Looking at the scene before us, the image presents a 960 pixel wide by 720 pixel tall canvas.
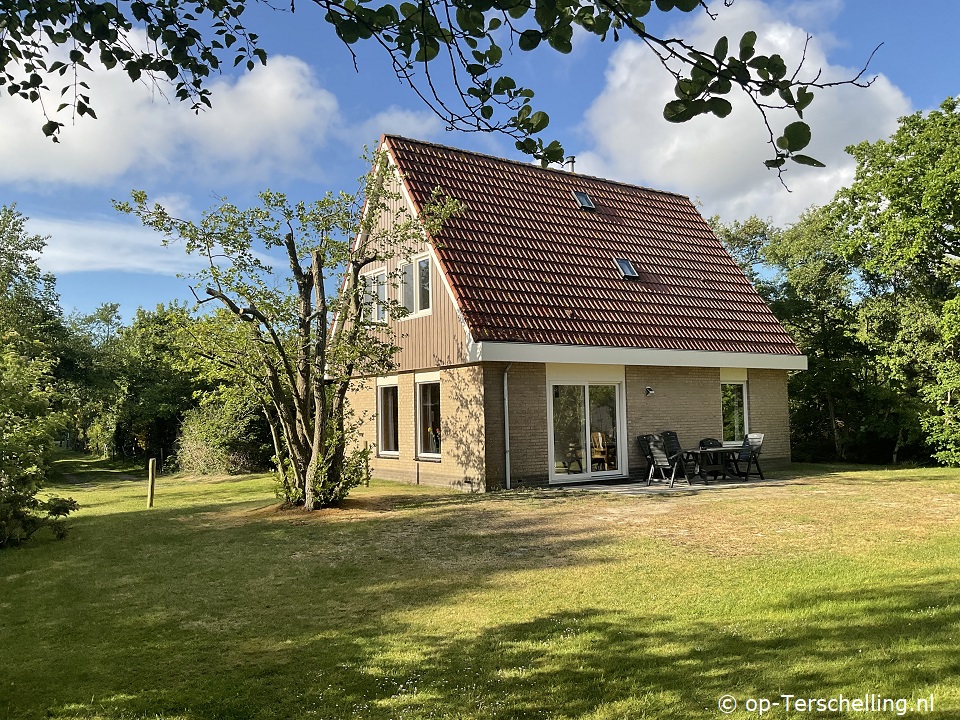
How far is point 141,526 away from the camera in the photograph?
12.4m

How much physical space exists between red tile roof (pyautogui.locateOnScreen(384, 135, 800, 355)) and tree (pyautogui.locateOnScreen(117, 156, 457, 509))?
298 cm

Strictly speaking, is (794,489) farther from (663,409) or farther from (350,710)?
(350,710)

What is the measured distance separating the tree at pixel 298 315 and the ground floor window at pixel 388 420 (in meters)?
5.58

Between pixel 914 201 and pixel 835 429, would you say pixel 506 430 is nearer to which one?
pixel 835 429

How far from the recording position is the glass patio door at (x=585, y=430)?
1641 cm

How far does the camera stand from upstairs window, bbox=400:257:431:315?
57.4ft

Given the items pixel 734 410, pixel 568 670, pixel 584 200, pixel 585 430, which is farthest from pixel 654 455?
pixel 568 670

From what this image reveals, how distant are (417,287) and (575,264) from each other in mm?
3944

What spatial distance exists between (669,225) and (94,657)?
1934 cm

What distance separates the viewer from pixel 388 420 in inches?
778

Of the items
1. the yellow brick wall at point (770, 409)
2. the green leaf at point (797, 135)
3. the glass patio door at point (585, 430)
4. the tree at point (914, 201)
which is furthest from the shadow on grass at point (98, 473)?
the tree at point (914, 201)

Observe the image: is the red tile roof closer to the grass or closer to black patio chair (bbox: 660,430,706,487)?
black patio chair (bbox: 660,430,706,487)

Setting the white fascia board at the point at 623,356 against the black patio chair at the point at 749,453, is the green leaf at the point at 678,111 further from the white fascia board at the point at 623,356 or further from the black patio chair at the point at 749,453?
the black patio chair at the point at 749,453

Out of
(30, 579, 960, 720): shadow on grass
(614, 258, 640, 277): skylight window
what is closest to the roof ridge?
(614, 258, 640, 277): skylight window
